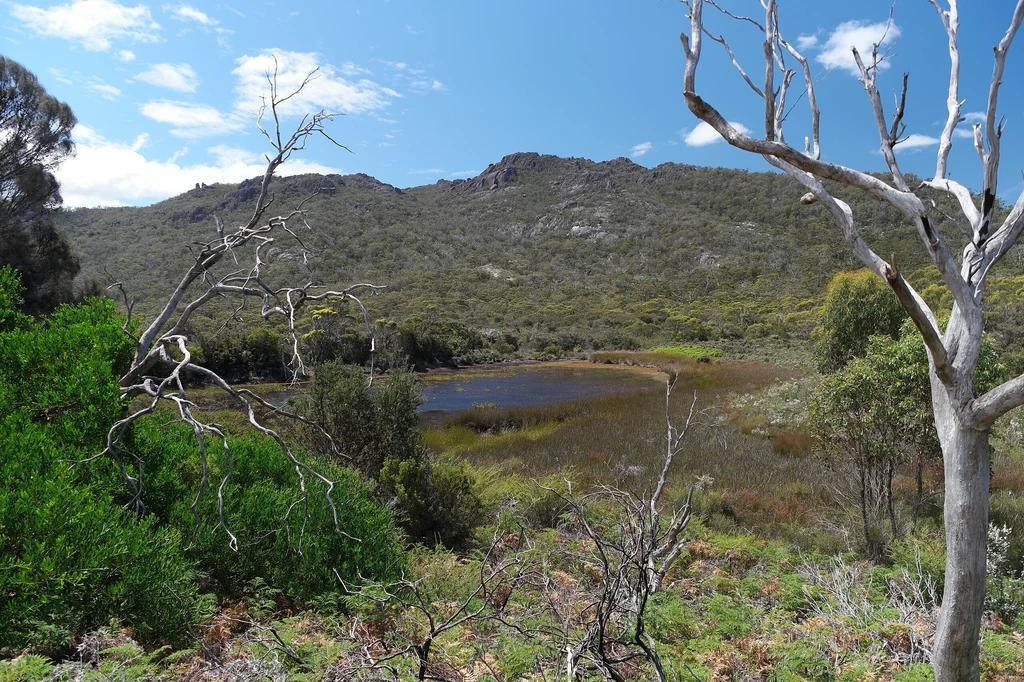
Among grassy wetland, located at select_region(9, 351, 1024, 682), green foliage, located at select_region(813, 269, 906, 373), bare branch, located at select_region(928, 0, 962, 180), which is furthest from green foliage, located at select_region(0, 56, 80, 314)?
green foliage, located at select_region(813, 269, 906, 373)

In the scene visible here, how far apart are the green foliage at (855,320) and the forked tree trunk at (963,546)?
14.4 metres

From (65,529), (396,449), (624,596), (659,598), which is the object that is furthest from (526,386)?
(65,529)

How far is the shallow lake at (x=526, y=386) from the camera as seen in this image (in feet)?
68.5

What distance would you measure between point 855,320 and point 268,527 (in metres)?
16.3

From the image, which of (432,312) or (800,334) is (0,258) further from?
(800,334)

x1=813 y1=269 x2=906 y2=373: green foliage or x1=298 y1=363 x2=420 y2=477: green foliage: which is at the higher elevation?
x1=813 y1=269 x2=906 y2=373: green foliage

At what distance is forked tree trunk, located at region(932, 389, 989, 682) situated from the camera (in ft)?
6.84

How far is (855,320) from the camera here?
600 inches

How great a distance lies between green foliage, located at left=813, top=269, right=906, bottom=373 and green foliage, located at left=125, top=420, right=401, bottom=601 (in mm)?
14387

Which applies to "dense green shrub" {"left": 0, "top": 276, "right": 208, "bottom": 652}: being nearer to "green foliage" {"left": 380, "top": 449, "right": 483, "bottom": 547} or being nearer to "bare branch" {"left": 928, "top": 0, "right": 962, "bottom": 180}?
"green foliage" {"left": 380, "top": 449, "right": 483, "bottom": 547}

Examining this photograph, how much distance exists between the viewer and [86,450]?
4203mm

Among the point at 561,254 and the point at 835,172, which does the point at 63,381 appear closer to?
the point at 835,172

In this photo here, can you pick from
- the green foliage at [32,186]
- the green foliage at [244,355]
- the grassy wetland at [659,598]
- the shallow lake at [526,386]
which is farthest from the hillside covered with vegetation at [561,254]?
the grassy wetland at [659,598]

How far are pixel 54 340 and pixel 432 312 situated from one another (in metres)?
44.5
